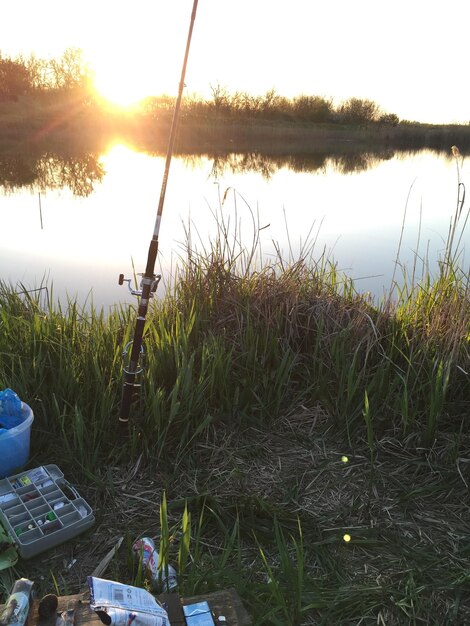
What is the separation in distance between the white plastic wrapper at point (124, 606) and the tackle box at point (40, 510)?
21.8 inches

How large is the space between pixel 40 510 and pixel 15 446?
0.29 meters

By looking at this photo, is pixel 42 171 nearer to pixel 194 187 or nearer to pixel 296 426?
pixel 194 187

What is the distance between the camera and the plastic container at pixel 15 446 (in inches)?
73.3

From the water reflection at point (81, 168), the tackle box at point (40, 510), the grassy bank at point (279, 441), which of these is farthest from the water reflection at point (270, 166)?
the tackle box at point (40, 510)

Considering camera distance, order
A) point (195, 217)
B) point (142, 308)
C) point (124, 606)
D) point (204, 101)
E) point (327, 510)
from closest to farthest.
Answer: point (124, 606)
point (327, 510)
point (142, 308)
point (195, 217)
point (204, 101)

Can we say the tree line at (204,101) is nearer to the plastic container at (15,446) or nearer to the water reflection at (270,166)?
the water reflection at (270,166)

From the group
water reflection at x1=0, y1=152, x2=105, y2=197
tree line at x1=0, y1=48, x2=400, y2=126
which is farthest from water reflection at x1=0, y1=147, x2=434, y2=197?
tree line at x1=0, y1=48, x2=400, y2=126

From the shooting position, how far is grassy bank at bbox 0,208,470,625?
156 cm

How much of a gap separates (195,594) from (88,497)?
68 cm

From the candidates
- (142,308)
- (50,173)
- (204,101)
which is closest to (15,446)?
(142,308)

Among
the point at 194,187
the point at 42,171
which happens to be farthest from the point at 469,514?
the point at 42,171

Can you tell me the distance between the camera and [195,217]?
337 inches

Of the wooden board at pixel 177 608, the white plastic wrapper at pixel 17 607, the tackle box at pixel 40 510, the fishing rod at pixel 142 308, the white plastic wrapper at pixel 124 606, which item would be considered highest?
the fishing rod at pixel 142 308

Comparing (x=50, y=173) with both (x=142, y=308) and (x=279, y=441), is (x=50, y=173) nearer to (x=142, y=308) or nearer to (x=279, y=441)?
(x=142, y=308)
